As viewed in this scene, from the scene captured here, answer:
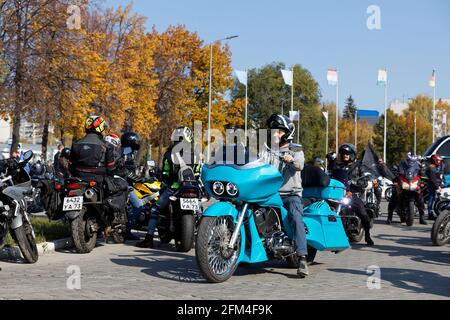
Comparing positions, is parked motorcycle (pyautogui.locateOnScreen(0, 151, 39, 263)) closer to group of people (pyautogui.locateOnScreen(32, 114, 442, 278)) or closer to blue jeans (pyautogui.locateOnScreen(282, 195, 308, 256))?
group of people (pyautogui.locateOnScreen(32, 114, 442, 278))

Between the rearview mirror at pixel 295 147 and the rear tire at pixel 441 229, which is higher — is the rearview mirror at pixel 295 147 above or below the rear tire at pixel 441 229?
above

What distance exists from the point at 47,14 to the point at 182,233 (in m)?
20.0

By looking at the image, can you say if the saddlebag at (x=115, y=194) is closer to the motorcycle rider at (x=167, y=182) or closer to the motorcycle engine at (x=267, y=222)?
the motorcycle rider at (x=167, y=182)

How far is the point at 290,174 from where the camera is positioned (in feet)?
27.9

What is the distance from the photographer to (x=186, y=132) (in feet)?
37.3

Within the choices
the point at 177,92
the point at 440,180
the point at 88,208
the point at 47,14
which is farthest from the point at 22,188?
the point at 177,92

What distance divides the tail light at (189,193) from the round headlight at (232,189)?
2.94 metres

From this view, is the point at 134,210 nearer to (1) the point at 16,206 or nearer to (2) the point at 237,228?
(1) the point at 16,206

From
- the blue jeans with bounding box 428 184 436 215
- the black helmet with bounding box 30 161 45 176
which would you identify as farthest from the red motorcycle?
the black helmet with bounding box 30 161 45 176

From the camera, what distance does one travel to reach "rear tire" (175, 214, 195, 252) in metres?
10.5

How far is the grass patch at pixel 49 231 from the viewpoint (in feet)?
35.2

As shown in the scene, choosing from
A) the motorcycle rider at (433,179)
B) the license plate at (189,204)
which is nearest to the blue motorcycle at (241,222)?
the license plate at (189,204)
